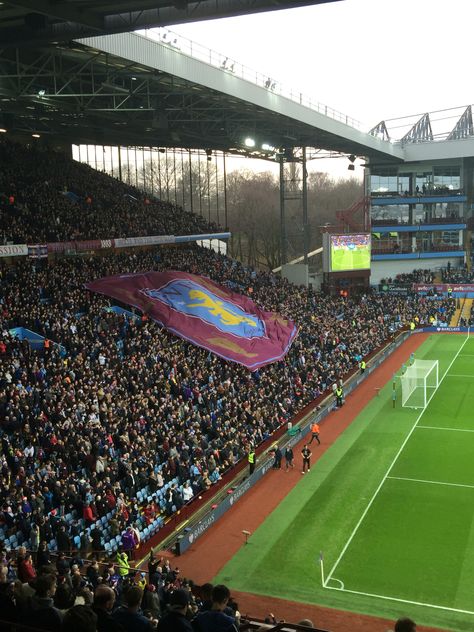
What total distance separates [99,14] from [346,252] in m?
42.2

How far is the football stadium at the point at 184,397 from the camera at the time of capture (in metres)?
16.0

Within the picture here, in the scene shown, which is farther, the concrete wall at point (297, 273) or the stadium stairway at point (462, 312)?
the stadium stairway at point (462, 312)

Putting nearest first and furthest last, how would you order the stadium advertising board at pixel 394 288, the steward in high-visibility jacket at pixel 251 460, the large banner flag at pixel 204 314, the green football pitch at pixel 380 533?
1. the green football pitch at pixel 380 533
2. the steward in high-visibility jacket at pixel 251 460
3. the large banner flag at pixel 204 314
4. the stadium advertising board at pixel 394 288

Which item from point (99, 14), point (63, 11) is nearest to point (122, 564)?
point (63, 11)

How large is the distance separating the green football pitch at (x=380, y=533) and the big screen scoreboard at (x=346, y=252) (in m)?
27.1

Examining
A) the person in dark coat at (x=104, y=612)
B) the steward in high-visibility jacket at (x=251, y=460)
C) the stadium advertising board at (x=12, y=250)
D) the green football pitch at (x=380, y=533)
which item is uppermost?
the stadium advertising board at (x=12, y=250)

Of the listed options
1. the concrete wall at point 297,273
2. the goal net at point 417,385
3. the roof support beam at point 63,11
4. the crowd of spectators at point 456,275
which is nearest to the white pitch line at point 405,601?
the roof support beam at point 63,11

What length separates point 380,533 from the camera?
2036cm

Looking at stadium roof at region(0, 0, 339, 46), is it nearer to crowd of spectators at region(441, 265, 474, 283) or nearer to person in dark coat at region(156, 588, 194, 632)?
person in dark coat at region(156, 588, 194, 632)

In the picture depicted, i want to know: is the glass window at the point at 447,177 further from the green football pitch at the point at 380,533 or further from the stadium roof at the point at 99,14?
the stadium roof at the point at 99,14

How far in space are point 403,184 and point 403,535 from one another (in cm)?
5850

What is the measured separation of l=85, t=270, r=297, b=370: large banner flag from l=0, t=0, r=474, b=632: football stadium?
167 mm

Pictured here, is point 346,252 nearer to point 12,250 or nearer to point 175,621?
point 12,250

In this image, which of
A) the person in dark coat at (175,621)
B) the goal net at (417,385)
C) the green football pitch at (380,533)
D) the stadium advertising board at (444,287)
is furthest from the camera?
the stadium advertising board at (444,287)
